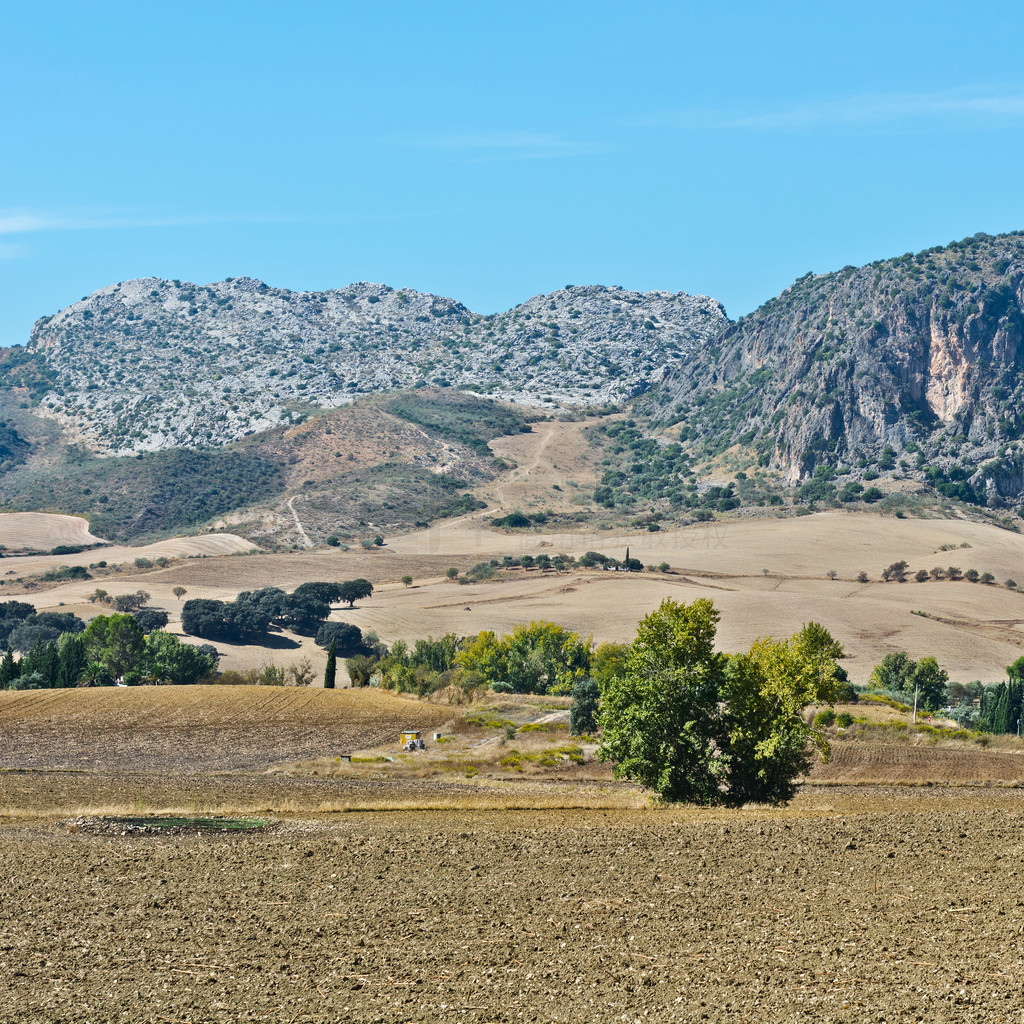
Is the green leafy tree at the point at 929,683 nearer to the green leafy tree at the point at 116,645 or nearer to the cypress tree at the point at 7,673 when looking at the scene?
the green leafy tree at the point at 116,645

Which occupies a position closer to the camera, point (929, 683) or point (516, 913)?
point (516, 913)

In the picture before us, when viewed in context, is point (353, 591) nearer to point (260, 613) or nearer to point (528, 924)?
point (260, 613)

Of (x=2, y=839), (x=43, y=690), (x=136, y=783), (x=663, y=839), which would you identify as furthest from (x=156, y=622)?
(x=663, y=839)

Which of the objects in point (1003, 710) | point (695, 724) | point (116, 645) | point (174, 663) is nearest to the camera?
point (695, 724)

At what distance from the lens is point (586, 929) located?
53.6 feet

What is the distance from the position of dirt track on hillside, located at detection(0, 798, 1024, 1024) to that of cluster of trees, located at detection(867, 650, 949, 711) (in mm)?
60248

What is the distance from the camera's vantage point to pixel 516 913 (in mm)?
17359

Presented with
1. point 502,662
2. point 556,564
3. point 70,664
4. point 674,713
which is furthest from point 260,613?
point 674,713

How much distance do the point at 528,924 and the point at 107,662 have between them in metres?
64.5

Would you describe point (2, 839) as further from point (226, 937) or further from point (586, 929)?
point (586, 929)

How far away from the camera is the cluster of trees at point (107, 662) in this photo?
2653 inches

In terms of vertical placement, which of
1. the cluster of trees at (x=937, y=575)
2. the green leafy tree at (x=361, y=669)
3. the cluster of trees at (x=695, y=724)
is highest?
the cluster of trees at (x=937, y=575)

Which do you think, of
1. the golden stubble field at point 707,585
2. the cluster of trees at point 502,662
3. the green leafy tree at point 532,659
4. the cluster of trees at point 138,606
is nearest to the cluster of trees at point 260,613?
the cluster of trees at point 138,606

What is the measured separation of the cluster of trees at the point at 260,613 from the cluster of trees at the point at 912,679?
2165 inches
